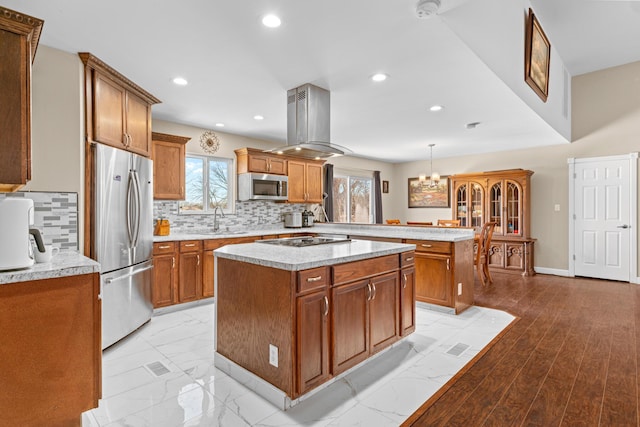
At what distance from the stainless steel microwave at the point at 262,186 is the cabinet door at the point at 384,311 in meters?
3.05

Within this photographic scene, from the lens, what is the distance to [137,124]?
10.8ft

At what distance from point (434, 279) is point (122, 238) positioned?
322cm

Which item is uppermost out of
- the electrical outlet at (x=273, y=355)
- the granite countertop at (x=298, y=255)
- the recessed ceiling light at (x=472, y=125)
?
the recessed ceiling light at (x=472, y=125)

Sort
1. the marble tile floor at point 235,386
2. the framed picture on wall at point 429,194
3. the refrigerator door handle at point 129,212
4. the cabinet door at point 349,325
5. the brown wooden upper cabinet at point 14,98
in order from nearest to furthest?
the brown wooden upper cabinet at point 14,98, the marble tile floor at point 235,386, the cabinet door at point 349,325, the refrigerator door handle at point 129,212, the framed picture on wall at point 429,194

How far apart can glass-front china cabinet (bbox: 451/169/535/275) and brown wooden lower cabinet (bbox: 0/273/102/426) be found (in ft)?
20.4

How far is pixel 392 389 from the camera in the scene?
214 centimetres

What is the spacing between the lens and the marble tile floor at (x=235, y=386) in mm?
1849

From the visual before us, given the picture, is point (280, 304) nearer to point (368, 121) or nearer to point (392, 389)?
point (392, 389)

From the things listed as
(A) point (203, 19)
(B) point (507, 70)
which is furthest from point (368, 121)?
(A) point (203, 19)

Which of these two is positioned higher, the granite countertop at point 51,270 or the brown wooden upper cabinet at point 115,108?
the brown wooden upper cabinet at point 115,108

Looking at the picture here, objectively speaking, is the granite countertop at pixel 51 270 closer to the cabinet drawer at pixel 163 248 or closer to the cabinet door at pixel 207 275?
the cabinet drawer at pixel 163 248

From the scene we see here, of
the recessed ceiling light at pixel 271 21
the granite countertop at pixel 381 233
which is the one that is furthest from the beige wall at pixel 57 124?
the recessed ceiling light at pixel 271 21

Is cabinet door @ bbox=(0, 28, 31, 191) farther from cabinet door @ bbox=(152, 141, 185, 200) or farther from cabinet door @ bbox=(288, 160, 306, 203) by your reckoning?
cabinet door @ bbox=(288, 160, 306, 203)

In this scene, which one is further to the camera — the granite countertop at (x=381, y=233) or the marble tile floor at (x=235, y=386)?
the granite countertop at (x=381, y=233)
